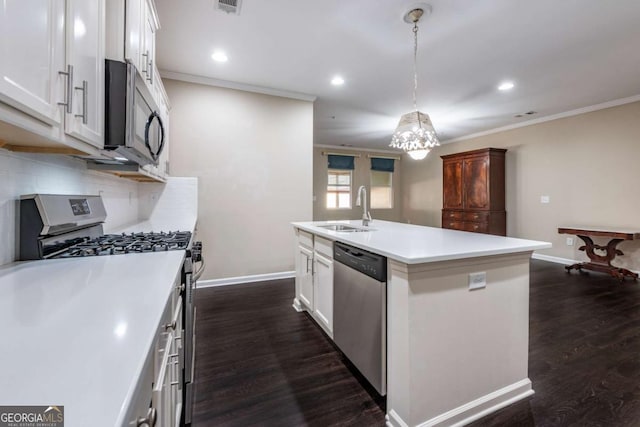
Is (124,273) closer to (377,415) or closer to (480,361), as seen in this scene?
(377,415)

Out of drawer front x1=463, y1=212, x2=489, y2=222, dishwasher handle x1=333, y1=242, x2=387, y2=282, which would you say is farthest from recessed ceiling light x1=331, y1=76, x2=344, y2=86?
drawer front x1=463, y1=212, x2=489, y2=222

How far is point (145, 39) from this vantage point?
174 cm

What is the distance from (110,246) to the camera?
4.70 feet

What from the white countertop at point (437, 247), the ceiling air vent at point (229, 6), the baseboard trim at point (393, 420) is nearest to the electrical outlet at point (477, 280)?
the white countertop at point (437, 247)

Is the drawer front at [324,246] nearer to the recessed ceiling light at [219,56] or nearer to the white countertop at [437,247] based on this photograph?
the white countertop at [437,247]

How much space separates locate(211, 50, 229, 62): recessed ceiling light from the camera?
289 centimetres

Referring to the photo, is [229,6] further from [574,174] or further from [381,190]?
[381,190]

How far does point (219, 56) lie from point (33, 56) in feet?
8.05

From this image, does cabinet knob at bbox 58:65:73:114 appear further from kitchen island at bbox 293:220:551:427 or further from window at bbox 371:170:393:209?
window at bbox 371:170:393:209

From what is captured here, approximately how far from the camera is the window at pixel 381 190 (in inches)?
324

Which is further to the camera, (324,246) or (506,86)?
(506,86)

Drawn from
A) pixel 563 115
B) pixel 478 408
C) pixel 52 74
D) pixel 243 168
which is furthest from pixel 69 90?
pixel 563 115

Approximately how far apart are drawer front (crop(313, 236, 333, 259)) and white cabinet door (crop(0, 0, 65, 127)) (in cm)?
158

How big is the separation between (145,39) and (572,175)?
6.03 metres
